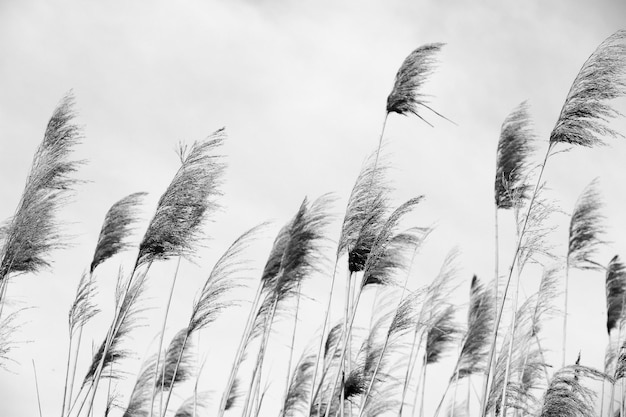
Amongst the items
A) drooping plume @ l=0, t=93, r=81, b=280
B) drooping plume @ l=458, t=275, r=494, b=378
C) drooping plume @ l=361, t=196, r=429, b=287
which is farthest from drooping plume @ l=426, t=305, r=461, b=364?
drooping plume @ l=0, t=93, r=81, b=280

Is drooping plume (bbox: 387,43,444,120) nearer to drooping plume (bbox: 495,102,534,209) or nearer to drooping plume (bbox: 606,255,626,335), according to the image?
drooping plume (bbox: 495,102,534,209)

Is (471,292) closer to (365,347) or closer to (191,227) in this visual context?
(365,347)

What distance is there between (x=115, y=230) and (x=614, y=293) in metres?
5.84

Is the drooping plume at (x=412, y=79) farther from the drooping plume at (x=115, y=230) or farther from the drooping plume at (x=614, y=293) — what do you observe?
the drooping plume at (x=614, y=293)

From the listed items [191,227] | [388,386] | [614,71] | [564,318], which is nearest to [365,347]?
[388,386]

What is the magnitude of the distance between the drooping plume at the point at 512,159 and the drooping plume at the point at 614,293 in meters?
3.51

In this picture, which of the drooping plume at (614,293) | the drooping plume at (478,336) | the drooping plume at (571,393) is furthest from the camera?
the drooping plume at (614,293)

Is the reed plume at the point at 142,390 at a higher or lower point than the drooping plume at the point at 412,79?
lower

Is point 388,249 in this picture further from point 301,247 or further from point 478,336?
point 478,336

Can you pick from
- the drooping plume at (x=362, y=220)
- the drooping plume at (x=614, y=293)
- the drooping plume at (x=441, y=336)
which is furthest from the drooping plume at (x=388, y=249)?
the drooping plume at (x=614, y=293)

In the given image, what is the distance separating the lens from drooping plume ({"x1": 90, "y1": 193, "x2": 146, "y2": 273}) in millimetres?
4922

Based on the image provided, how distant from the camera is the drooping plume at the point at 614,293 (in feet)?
24.9

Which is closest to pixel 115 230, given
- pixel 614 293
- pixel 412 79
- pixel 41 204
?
pixel 41 204

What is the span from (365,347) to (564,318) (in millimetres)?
2331
